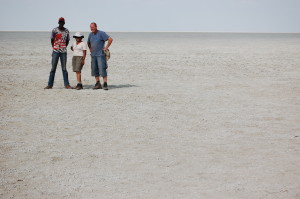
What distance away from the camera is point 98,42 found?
38.2 ft

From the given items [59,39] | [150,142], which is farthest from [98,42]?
[150,142]

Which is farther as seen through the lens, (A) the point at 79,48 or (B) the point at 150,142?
(A) the point at 79,48

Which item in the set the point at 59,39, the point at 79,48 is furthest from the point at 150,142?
the point at 59,39

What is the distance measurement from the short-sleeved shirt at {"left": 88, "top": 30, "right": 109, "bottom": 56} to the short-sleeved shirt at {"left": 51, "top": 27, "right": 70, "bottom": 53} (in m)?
0.72

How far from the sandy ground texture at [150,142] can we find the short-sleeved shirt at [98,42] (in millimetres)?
1129

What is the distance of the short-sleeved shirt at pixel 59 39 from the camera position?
457 inches

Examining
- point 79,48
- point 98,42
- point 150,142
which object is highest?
point 98,42

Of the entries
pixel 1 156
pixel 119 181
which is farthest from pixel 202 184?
pixel 1 156

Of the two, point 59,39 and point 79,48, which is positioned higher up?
point 59,39

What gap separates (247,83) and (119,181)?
969 centimetres

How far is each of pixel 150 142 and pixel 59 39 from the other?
606 centimetres

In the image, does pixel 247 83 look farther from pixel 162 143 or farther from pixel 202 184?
pixel 202 184

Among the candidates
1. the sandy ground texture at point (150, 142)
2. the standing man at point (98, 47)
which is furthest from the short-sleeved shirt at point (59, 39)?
the sandy ground texture at point (150, 142)

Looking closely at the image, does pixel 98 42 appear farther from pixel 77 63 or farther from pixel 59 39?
pixel 59 39
